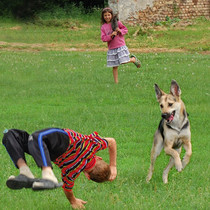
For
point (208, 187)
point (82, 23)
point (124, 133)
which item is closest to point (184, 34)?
point (82, 23)

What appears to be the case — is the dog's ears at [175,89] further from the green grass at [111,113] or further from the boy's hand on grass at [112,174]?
the boy's hand on grass at [112,174]

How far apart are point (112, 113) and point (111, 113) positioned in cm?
2

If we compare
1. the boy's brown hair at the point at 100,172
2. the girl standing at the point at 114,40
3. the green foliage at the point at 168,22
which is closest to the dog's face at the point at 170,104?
the boy's brown hair at the point at 100,172

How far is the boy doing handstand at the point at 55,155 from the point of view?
5.34m

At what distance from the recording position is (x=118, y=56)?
55.6 ft

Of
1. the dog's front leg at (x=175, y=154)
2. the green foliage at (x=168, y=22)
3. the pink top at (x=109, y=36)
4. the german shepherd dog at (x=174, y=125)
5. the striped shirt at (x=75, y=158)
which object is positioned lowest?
the green foliage at (x=168, y=22)

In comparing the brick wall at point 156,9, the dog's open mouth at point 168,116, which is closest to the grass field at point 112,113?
the dog's open mouth at point 168,116

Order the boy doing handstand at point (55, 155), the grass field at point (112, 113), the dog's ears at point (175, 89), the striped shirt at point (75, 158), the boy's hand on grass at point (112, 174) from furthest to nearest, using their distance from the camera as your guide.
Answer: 1. the dog's ears at point (175, 89)
2. the grass field at point (112, 113)
3. the boy's hand on grass at point (112, 174)
4. the striped shirt at point (75, 158)
5. the boy doing handstand at point (55, 155)

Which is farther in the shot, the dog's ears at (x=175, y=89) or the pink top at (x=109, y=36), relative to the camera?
the pink top at (x=109, y=36)

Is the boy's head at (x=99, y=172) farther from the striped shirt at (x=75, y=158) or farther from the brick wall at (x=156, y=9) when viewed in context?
the brick wall at (x=156, y=9)

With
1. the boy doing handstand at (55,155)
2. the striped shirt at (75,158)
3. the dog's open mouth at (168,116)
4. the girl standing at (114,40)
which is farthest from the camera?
the girl standing at (114,40)

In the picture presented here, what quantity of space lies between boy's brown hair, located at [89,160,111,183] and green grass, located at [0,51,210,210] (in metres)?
0.44

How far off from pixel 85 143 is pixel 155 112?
21.9ft

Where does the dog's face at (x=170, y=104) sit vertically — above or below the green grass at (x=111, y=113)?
above
